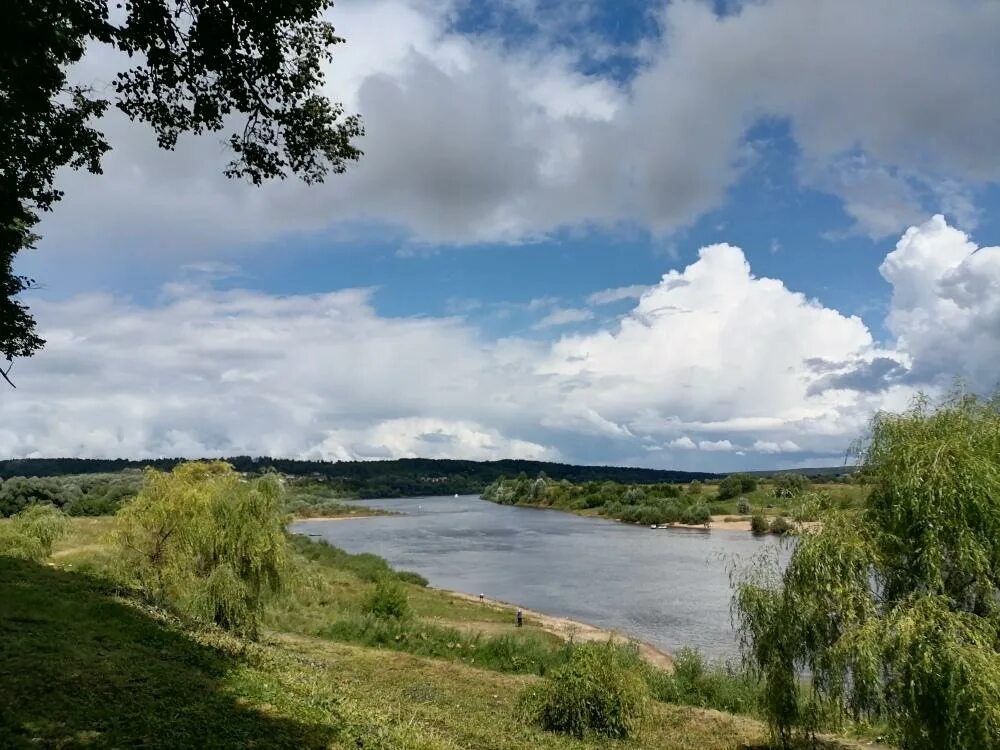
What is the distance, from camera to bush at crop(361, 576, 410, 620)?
35.2m

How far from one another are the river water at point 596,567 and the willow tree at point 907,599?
39.8 ft

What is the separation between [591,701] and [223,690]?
940 centimetres

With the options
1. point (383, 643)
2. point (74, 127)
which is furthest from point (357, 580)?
point (74, 127)

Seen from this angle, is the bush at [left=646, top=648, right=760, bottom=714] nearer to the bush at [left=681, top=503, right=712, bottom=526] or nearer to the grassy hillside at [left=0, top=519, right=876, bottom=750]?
the grassy hillside at [left=0, top=519, right=876, bottom=750]

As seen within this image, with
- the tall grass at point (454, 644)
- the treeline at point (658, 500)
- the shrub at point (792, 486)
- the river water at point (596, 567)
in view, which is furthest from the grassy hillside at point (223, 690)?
the treeline at point (658, 500)

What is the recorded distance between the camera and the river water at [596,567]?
4422 cm

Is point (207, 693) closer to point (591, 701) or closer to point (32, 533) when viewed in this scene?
point (591, 701)

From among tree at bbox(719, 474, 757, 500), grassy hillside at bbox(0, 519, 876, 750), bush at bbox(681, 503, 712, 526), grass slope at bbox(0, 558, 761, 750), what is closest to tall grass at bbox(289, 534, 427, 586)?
grassy hillside at bbox(0, 519, 876, 750)

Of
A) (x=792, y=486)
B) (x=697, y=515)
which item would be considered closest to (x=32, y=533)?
(x=792, y=486)

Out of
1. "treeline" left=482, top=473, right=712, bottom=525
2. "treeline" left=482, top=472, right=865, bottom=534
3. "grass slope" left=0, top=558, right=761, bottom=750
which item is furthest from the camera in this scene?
"treeline" left=482, top=473, right=712, bottom=525

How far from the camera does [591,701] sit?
18.4 metres

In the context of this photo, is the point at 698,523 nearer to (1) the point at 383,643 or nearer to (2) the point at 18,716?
(1) the point at 383,643

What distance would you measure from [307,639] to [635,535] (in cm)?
7793

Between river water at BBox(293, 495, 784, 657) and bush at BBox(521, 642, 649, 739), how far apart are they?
9589mm
